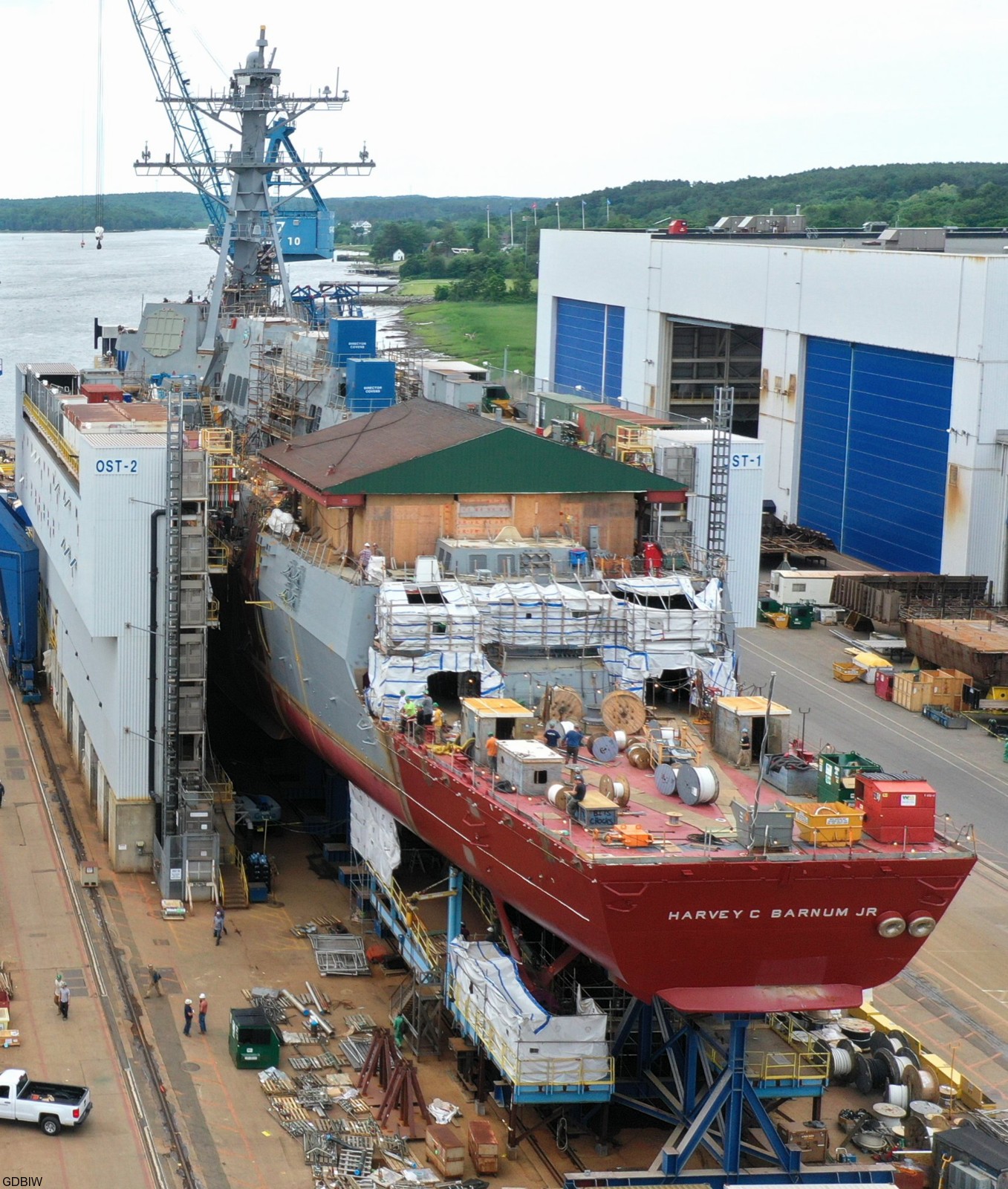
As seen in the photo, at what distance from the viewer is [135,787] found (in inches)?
1615

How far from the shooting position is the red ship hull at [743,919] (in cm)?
2664

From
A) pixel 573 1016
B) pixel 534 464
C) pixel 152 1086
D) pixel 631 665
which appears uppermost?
pixel 534 464

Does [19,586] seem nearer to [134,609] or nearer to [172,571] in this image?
[134,609]

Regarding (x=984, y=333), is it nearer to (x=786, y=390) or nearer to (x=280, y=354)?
(x=786, y=390)

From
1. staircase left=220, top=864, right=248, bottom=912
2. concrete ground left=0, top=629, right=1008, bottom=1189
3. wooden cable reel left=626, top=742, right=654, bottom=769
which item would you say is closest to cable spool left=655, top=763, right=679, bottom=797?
wooden cable reel left=626, top=742, right=654, bottom=769

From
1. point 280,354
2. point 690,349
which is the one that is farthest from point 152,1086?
point 690,349

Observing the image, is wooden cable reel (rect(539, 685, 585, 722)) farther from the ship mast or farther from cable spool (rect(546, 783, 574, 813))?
the ship mast

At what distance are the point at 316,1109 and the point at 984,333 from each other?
43.7 meters

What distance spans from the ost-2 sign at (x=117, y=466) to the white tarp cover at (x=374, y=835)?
8.65 metres

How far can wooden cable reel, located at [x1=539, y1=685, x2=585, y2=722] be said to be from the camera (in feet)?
113

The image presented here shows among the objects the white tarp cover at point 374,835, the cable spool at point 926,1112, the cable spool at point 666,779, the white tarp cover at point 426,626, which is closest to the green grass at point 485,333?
the white tarp cover at point 374,835

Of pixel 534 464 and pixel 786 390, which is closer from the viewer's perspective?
pixel 534 464

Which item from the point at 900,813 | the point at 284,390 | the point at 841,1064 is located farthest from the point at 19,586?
the point at 900,813

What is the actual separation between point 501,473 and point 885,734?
19064 millimetres
